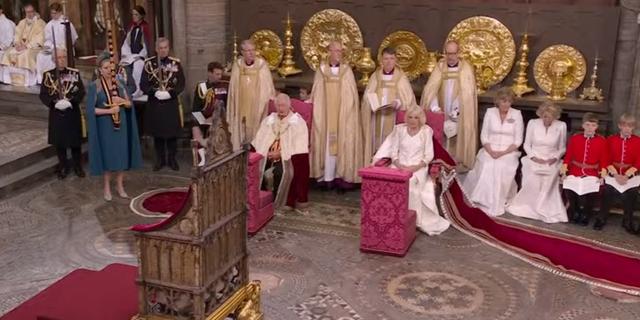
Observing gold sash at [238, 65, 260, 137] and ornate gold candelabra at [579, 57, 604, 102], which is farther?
gold sash at [238, 65, 260, 137]

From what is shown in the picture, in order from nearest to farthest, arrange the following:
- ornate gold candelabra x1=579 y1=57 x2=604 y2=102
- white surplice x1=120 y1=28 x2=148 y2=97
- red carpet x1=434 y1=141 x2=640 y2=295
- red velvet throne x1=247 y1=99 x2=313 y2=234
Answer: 1. red carpet x1=434 y1=141 x2=640 y2=295
2. red velvet throne x1=247 y1=99 x2=313 y2=234
3. ornate gold candelabra x1=579 y1=57 x2=604 y2=102
4. white surplice x1=120 y1=28 x2=148 y2=97

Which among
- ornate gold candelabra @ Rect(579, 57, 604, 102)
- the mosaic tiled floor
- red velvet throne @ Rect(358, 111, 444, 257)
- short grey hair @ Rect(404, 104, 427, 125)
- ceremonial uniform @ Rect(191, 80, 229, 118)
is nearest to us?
the mosaic tiled floor

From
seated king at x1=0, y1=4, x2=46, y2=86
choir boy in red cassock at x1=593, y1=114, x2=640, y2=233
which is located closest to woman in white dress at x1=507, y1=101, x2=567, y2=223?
choir boy in red cassock at x1=593, y1=114, x2=640, y2=233

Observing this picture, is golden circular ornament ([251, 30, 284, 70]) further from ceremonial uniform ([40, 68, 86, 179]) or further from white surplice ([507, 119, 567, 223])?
white surplice ([507, 119, 567, 223])

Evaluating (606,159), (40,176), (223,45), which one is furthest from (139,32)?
(606,159)

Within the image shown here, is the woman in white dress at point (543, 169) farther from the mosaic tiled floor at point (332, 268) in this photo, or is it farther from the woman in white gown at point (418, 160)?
the woman in white gown at point (418, 160)

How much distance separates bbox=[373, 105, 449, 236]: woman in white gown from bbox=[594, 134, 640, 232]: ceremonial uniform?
1.88 metres

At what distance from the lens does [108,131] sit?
380 inches

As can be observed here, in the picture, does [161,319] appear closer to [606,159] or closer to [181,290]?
[181,290]

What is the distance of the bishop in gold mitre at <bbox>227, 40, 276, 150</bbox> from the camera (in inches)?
420

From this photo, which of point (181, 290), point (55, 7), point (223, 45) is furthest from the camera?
point (55, 7)

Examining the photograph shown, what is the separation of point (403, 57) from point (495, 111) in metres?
2.02

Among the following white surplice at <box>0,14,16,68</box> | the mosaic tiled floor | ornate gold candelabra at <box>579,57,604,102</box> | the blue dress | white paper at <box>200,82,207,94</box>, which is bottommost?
the mosaic tiled floor

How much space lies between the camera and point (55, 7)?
570 inches
